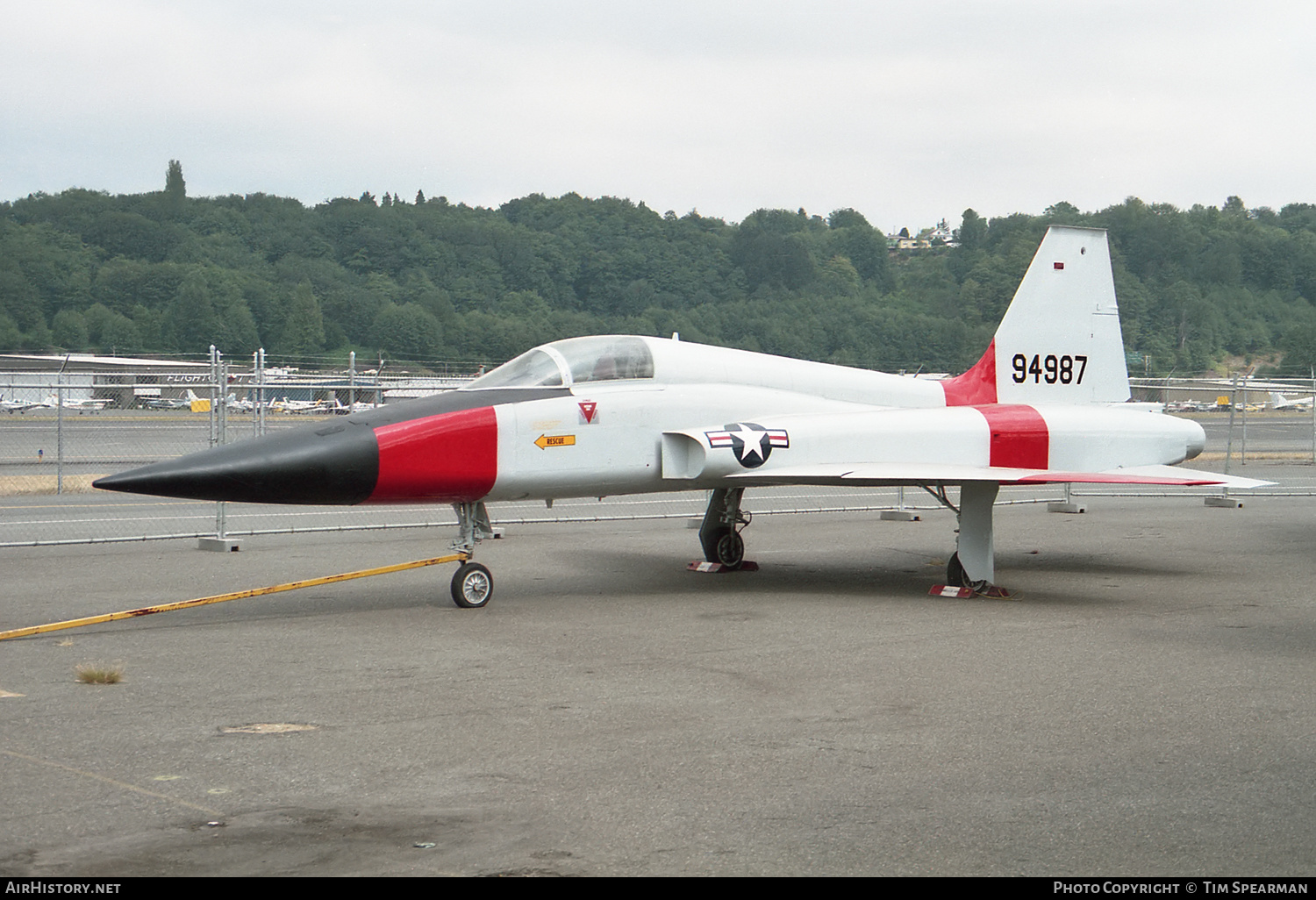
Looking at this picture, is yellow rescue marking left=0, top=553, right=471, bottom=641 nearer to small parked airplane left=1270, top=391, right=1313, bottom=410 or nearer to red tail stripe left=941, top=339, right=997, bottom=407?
red tail stripe left=941, top=339, right=997, bottom=407

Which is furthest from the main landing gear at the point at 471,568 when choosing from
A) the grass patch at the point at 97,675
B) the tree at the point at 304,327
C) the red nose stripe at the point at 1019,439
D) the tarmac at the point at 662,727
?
the tree at the point at 304,327

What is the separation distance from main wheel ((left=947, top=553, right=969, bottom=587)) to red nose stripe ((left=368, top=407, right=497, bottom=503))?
13.8 feet

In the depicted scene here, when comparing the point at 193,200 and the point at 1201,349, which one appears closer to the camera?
the point at 1201,349

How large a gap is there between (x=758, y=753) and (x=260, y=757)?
2.22 m

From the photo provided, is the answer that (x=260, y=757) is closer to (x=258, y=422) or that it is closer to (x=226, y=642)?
(x=226, y=642)

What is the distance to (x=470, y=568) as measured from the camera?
33.5ft

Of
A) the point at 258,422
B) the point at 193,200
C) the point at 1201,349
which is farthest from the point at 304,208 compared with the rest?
the point at 258,422

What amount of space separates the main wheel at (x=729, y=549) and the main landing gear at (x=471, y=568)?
2.88 meters

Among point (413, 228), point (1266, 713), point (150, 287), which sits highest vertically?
point (413, 228)

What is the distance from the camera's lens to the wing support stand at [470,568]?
10.1 meters

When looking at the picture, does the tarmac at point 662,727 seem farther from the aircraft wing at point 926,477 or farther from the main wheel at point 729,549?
the aircraft wing at point 926,477

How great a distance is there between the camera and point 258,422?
1783cm

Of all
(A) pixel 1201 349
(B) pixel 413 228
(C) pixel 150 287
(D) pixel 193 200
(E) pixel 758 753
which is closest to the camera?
(E) pixel 758 753

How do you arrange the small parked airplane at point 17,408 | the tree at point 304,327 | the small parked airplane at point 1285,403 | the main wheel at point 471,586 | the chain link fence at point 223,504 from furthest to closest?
the tree at point 304,327, the small parked airplane at point 1285,403, the small parked airplane at point 17,408, the chain link fence at point 223,504, the main wheel at point 471,586
